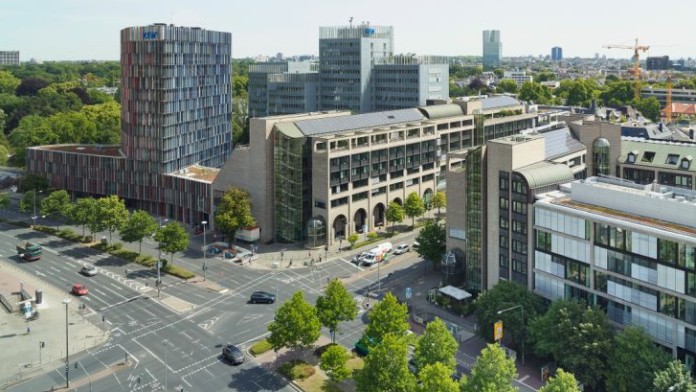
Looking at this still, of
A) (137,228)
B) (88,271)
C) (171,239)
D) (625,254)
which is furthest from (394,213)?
(625,254)

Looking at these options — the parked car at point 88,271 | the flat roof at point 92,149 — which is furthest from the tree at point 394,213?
the flat roof at point 92,149

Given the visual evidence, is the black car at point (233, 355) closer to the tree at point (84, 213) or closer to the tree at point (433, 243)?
the tree at point (433, 243)

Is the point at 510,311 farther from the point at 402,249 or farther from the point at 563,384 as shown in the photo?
the point at 402,249

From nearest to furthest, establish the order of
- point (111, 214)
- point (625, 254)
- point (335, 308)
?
point (625, 254)
point (335, 308)
point (111, 214)

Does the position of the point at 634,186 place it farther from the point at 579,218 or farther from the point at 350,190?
the point at 350,190

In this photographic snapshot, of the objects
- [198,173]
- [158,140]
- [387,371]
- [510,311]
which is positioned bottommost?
[387,371]

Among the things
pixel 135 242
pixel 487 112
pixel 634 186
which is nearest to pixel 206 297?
pixel 135 242

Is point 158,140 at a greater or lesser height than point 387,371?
greater
